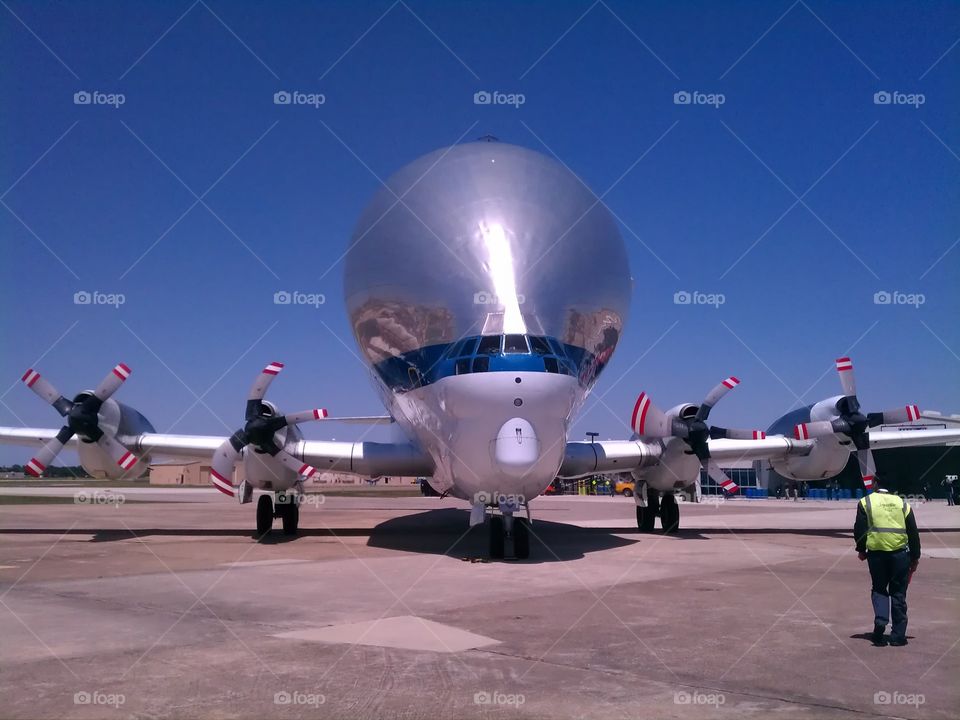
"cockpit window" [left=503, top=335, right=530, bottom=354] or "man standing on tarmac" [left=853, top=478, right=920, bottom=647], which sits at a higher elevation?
"cockpit window" [left=503, top=335, right=530, bottom=354]

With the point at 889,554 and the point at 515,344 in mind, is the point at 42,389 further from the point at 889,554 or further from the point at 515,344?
the point at 889,554

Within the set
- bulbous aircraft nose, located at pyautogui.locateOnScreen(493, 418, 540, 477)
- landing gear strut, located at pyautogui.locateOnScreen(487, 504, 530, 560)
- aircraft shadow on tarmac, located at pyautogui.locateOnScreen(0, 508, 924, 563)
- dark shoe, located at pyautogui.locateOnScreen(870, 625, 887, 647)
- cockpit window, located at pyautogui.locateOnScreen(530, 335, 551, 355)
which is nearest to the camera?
dark shoe, located at pyautogui.locateOnScreen(870, 625, 887, 647)

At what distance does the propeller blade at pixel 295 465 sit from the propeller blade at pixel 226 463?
0.90m

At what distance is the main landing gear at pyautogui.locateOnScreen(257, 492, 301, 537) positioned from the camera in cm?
1817

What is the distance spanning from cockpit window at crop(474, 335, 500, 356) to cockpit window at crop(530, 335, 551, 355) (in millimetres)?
570

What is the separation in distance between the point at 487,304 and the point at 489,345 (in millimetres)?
998

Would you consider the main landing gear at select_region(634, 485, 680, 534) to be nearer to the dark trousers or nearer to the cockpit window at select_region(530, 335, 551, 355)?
the cockpit window at select_region(530, 335, 551, 355)

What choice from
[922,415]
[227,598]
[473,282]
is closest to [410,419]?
[473,282]

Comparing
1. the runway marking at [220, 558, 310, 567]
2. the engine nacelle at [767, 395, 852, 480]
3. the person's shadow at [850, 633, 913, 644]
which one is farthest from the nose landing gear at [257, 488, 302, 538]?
the person's shadow at [850, 633, 913, 644]

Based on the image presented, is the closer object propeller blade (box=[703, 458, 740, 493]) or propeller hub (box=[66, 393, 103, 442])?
propeller blade (box=[703, 458, 740, 493])

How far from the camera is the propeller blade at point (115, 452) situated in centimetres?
1775

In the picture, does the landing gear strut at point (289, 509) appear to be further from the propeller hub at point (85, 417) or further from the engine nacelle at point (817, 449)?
the engine nacelle at point (817, 449)

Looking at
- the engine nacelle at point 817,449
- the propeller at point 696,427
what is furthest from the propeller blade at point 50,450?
the engine nacelle at point 817,449

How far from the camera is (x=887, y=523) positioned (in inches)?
294
